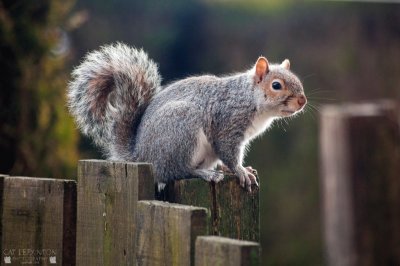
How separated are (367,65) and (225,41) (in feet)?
3.84

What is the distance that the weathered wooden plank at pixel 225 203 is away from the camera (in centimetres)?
222

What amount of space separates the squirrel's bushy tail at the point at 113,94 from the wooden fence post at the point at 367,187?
71.6 inches

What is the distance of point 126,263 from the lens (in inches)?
81.7

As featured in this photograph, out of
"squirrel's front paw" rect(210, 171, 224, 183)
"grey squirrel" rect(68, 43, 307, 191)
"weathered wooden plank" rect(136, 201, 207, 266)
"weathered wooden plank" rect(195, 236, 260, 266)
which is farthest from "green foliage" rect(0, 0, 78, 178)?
"weathered wooden plank" rect(195, 236, 260, 266)

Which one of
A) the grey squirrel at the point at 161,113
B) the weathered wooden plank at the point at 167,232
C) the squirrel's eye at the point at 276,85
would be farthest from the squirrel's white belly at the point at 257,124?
the weathered wooden plank at the point at 167,232

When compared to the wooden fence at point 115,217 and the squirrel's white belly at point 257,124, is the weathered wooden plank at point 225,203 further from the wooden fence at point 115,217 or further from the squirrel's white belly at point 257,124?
the squirrel's white belly at point 257,124

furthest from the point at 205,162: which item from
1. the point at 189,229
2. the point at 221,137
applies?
the point at 189,229

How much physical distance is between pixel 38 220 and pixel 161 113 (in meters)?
0.76

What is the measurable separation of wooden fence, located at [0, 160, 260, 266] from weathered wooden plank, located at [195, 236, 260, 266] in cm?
9

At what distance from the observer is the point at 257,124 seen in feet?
10.8

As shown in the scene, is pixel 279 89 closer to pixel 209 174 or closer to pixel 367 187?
pixel 209 174

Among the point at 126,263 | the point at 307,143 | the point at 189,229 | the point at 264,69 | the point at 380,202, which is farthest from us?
the point at 307,143

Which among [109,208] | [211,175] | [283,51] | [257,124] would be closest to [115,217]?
[109,208]

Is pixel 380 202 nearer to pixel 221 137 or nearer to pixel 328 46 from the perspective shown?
pixel 221 137
